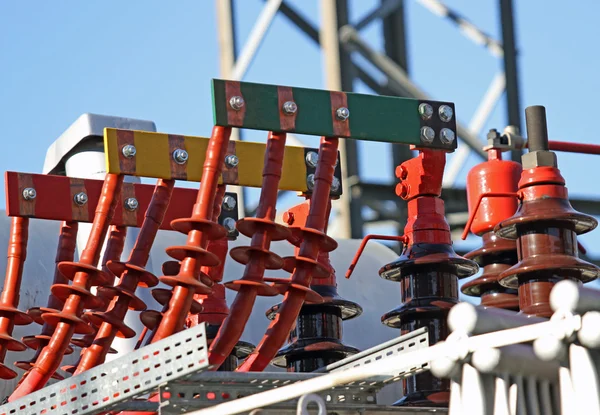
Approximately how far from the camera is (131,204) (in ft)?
24.6

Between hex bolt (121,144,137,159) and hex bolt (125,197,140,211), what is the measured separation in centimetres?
95

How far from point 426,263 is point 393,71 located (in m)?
10.2

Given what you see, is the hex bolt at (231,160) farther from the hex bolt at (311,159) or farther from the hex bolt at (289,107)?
the hex bolt at (289,107)

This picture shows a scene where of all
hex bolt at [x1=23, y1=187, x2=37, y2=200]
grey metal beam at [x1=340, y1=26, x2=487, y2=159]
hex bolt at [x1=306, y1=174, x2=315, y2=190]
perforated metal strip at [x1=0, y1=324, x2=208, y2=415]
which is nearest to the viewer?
perforated metal strip at [x1=0, y1=324, x2=208, y2=415]

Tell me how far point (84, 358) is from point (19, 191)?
1.38m

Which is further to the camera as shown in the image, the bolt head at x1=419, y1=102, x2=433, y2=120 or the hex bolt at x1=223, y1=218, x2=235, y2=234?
the hex bolt at x1=223, y1=218, x2=235, y2=234

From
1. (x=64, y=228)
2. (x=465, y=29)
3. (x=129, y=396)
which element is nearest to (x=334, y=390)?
(x=129, y=396)

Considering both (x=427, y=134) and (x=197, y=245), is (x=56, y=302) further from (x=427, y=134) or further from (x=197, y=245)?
(x=427, y=134)

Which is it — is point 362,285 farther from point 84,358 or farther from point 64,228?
point 84,358

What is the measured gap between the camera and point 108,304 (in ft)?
23.1

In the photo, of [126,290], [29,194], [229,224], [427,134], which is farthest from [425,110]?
[29,194]

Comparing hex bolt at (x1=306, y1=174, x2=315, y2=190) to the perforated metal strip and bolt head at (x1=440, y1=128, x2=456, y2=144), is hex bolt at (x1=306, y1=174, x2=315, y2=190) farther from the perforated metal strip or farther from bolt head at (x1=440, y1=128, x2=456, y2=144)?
the perforated metal strip

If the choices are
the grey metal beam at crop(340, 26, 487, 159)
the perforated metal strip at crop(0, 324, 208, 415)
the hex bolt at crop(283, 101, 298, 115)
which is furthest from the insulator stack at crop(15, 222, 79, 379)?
the grey metal beam at crop(340, 26, 487, 159)

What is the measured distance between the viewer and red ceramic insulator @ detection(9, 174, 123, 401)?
634 cm
